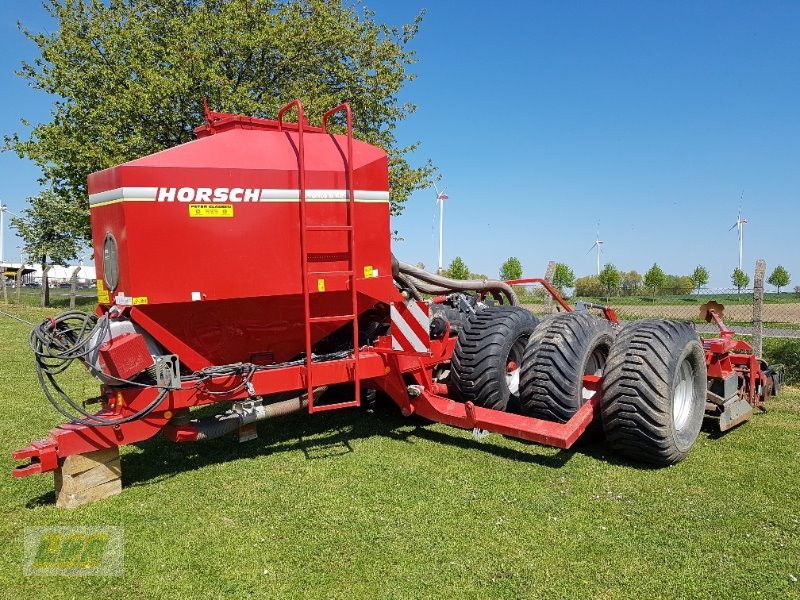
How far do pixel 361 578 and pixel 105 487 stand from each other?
2318 mm

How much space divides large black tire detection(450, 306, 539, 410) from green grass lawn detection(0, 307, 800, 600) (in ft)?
1.49

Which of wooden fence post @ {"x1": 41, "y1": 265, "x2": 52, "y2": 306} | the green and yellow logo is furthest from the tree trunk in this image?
the green and yellow logo

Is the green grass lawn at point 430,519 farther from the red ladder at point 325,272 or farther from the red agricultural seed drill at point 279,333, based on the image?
the red ladder at point 325,272

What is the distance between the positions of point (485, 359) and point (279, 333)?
201cm

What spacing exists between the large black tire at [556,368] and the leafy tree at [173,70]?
10887mm

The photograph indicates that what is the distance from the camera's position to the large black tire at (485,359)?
580cm

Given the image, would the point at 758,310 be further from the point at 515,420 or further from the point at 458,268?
the point at 458,268

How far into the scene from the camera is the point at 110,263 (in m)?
4.63

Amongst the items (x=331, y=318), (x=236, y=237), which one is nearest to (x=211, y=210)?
(x=236, y=237)

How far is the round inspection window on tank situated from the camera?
4551 mm

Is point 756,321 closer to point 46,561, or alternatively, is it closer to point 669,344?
point 669,344

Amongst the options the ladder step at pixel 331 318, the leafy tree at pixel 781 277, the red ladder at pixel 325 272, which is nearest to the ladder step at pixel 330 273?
the red ladder at pixel 325 272

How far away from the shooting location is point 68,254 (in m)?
30.0

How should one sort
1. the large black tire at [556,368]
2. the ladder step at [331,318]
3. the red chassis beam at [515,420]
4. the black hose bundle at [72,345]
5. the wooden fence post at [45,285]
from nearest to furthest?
the black hose bundle at [72,345]
the red chassis beam at [515,420]
the ladder step at [331,318]
the large black tire at [556,368]
the wooden fence post at [45,285]
